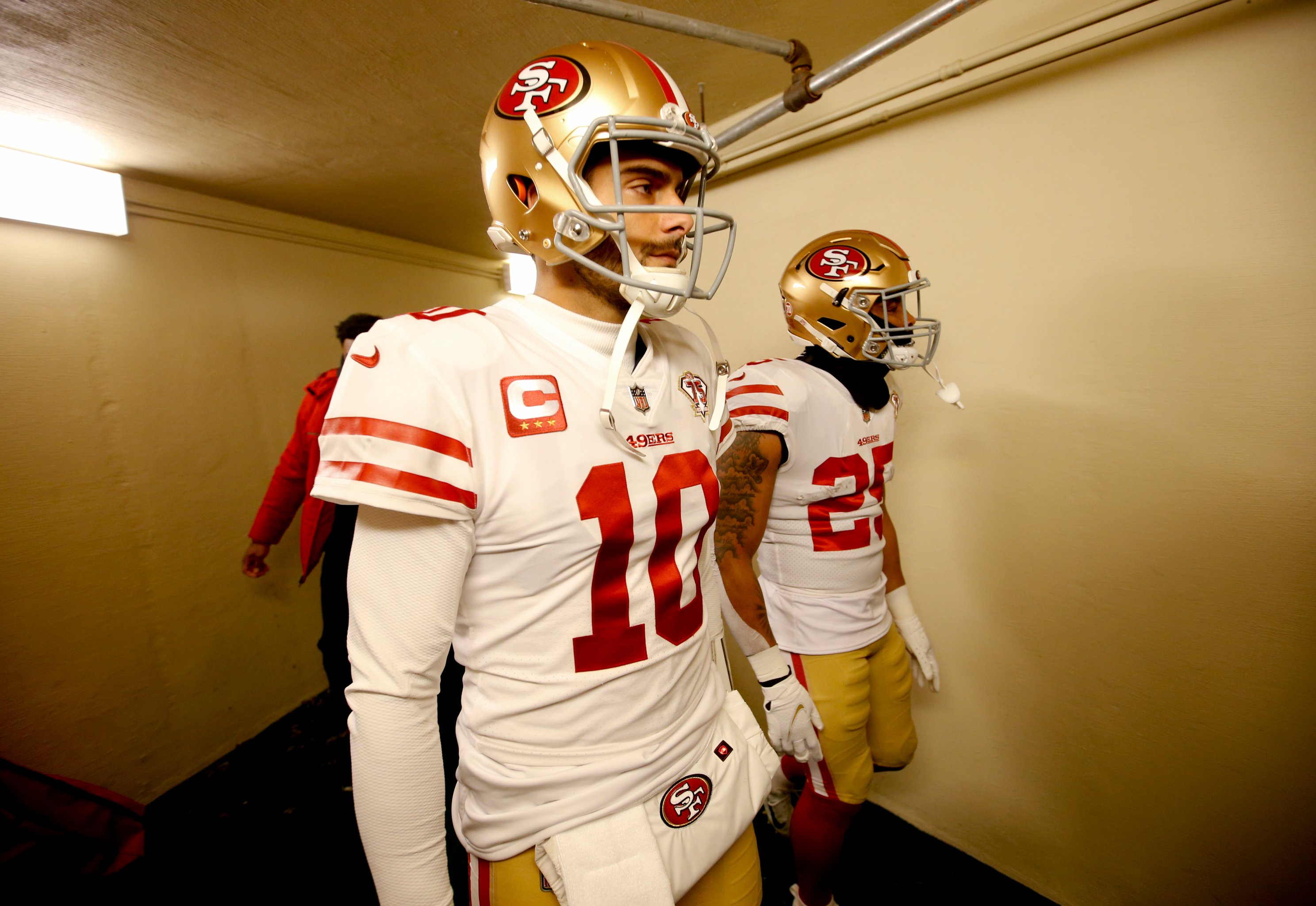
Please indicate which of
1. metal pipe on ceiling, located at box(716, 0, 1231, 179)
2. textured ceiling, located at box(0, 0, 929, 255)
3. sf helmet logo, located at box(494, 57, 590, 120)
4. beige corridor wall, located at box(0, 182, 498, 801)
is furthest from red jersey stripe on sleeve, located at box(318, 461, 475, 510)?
beige corridor wall, located at box(0, 182, 498, 801)

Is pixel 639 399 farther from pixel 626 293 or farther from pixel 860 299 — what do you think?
pixel 860 299

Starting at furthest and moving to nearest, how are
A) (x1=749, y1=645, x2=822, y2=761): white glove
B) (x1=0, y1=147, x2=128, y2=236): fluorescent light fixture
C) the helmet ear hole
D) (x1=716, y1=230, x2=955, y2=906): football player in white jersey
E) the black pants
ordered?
the black pants < (x1=0, y1=147, x2=128, y2=236): fluorescent light fixture < (x1=716, y1=230, x2=955, y2=906): football player in white jersey < (x1=749, y1=645, x2=822, y2=761): white glove < the helmet ear hole

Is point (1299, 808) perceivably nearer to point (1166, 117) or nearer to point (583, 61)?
point (1166, 117)

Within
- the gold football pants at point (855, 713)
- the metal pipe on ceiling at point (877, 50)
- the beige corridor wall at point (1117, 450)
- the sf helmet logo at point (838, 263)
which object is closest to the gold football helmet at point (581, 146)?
the metal pipe on ceiling at point (877, 50)

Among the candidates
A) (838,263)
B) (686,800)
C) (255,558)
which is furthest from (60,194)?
(686,800)

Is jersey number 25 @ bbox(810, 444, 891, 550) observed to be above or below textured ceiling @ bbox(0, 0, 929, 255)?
below

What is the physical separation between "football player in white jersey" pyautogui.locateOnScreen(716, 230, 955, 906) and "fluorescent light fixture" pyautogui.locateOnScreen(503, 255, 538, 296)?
3.61 m

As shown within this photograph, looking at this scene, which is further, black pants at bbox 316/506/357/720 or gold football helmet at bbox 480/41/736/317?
black pants at bbox 316/506/357/720

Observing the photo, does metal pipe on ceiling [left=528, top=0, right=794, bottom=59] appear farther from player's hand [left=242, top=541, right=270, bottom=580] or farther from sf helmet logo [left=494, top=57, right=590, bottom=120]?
player's hand [left=242, top=541, right=270, bottom=580]

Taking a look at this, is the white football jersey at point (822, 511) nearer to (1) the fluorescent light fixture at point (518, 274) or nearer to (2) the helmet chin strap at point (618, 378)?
(2) the helmet chin strap at point (618, 378)

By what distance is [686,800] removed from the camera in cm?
95

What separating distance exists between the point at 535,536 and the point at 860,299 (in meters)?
1.40

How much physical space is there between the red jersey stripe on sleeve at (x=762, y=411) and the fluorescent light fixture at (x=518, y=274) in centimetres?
371

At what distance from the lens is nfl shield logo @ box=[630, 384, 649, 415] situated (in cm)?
100
